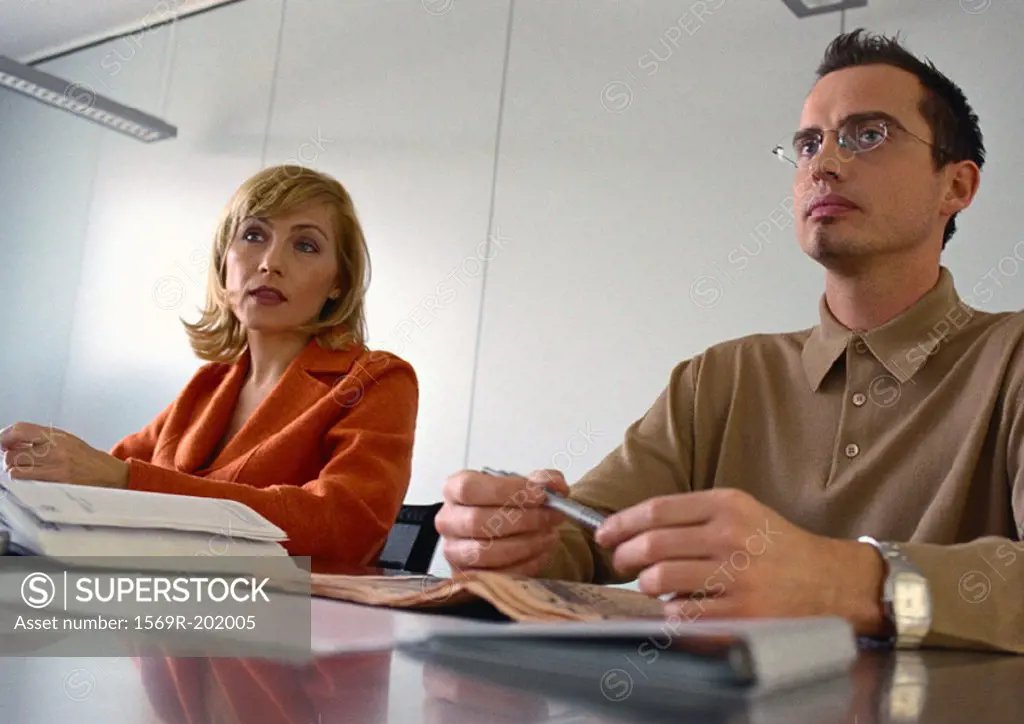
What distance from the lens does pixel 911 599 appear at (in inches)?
28.7

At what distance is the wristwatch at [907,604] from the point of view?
2.37 ft

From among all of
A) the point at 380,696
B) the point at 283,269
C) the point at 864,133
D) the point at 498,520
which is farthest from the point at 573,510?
the point at 283,269

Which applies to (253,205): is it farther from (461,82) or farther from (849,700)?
(461,82)

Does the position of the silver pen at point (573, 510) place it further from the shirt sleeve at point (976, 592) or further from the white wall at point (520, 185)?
the white wall at point (520, 185)

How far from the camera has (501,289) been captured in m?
3.30

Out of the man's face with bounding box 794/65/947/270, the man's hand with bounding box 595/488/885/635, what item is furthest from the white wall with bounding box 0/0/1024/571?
the man's hand with bounding box 595/488/885/635

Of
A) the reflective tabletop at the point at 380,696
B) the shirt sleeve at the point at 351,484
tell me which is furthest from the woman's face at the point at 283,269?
the reflective tabletop at the point at 380,696

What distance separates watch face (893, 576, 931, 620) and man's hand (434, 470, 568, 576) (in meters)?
0.28

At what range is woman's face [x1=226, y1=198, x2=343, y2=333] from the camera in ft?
5.65

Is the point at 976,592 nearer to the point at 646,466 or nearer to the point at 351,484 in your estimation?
the point at 646,466

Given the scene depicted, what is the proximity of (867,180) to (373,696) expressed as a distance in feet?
3.69

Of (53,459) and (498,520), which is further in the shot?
(53,459)

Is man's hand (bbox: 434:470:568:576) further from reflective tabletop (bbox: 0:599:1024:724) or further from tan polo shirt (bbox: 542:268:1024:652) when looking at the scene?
reflective tabletop (bbox: 0:599:1024:724)

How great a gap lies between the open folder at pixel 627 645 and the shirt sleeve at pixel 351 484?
28.0 inches
